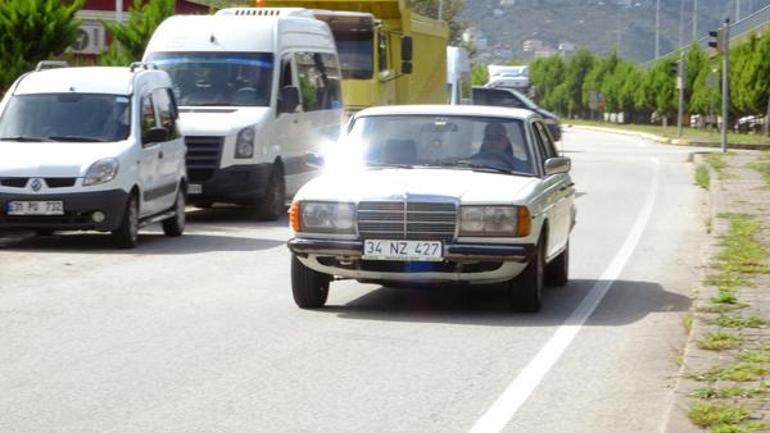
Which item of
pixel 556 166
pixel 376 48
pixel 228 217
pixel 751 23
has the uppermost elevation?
pixel 751 23

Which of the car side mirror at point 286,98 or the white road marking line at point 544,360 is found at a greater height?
the car side mirror at point 286,98

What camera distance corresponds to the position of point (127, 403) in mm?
8805

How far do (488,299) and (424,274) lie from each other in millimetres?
1449

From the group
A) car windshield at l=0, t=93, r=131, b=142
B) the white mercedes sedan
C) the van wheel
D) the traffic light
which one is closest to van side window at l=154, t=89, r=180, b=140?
car windshield at l=0, t=93, r=131, b=142

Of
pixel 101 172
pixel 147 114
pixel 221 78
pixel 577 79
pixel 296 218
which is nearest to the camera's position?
pixel 296 218

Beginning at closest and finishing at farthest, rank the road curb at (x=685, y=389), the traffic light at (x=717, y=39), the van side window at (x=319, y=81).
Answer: the road curb at (x=685, y=389) → the van side window at (x=319, y=81) → the traffic light at (x=717, y=39)

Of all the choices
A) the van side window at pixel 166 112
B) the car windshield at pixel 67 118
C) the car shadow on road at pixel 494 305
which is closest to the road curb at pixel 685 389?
the car shadow on road at pixel 494 305

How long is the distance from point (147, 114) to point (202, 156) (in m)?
3.30

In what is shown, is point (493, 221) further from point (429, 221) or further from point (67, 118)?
point (67, 118)

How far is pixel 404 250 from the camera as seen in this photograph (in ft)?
41.1

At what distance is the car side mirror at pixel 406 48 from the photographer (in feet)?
105

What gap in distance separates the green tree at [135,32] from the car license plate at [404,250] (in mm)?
16926

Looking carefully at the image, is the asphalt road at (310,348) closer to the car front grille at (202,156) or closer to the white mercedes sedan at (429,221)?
the white mercedes sedan at (429,221)

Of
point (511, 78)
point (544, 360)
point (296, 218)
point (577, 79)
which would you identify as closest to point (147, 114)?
point (296, 218)
